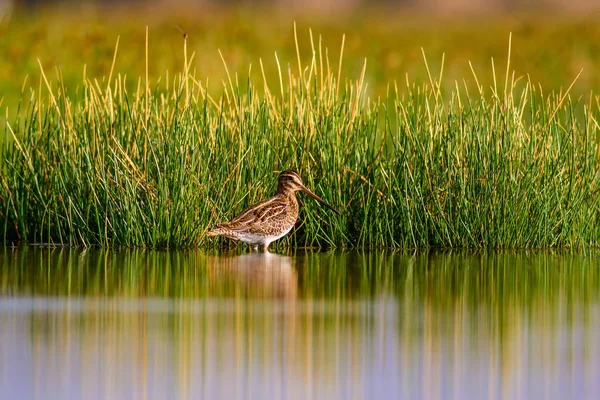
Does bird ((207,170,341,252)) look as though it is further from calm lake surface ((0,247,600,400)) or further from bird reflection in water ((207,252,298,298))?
calm lake surface ((0,247,600,400))

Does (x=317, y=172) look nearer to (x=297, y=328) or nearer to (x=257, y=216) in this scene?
(x=257, y=216)

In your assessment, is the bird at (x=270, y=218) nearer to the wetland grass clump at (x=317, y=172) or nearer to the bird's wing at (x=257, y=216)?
the bird's wing at (x=257, y=216)

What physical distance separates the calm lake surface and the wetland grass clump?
0.96 metres

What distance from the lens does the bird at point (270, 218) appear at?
13.2 m

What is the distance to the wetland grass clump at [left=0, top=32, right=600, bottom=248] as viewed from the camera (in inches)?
539

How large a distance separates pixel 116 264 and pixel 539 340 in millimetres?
4903

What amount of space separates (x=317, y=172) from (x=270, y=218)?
4.44ft

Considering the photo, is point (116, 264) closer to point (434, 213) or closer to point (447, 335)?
point (434, 213)

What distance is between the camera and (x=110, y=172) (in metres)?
14.0

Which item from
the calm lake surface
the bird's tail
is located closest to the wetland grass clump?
the bird's tail

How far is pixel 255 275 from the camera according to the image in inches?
453

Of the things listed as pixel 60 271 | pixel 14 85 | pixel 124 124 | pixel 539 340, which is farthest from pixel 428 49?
pixel 539 340

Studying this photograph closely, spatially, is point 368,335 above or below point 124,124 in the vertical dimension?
below

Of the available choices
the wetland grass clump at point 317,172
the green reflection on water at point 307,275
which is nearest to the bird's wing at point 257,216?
the green reflection on water at point 307,275
